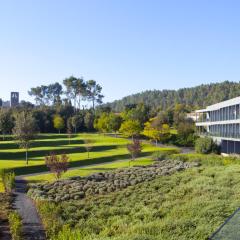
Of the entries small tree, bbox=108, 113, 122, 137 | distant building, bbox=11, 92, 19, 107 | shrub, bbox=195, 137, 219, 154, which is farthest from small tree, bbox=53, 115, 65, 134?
distant building, bbox=11, 92, 19, 107

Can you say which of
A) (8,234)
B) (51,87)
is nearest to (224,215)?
(8,234)

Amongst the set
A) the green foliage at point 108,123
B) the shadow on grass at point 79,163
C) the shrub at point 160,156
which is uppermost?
the green foliage at point 108,123

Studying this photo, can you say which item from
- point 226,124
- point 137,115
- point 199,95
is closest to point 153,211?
point 226,124

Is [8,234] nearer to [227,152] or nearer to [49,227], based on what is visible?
[49,227]

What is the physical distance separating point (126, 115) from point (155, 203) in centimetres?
6689

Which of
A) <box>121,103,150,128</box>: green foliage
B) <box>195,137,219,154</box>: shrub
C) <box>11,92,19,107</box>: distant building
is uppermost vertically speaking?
<box>11,92,19,107</box>: distant building

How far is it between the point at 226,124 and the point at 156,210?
127 feet

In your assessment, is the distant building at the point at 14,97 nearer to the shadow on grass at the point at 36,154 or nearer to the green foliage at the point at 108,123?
the green foliage at the point at 108,123

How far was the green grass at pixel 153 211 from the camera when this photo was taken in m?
12.1

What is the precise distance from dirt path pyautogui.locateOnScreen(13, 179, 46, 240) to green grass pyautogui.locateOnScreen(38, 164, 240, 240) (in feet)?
1.65

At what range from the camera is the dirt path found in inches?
650

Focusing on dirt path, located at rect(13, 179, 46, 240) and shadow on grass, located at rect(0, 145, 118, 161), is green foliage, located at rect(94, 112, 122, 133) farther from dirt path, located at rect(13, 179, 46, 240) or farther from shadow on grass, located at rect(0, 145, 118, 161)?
dirt path, located at rect(13, 179, 46, 240)

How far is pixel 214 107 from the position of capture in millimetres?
59875

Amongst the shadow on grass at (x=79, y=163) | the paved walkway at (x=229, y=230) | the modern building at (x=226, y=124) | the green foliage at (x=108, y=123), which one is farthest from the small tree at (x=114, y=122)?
the paved walkway at (x=229, y=230)
